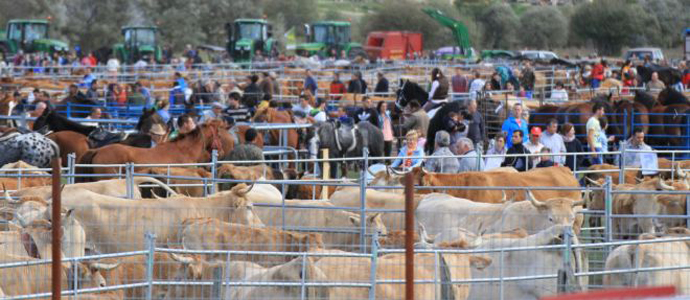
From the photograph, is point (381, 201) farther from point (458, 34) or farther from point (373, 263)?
point (458, 34)

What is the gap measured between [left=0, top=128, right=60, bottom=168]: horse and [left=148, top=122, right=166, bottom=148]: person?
5.27 feet

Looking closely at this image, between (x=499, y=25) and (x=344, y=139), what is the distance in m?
54.1

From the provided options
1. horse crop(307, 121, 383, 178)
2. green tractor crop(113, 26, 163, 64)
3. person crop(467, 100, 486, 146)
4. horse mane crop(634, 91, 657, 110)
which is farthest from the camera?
green tractor crop(113, 26, 163, 64)

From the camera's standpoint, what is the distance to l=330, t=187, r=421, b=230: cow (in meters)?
12.5

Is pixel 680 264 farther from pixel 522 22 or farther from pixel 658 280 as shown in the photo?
pixel 522 22

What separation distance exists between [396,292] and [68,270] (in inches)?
91.9

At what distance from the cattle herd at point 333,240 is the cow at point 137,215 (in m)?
0.01

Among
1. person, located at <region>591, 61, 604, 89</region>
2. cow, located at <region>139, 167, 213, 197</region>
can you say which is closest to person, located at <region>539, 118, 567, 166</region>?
cow, located at <region>139, 167, 213, 197</region>

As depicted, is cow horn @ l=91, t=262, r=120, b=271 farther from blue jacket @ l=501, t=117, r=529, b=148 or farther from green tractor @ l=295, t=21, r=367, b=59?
green tractor @ l=295, t=21, r=367, b=59

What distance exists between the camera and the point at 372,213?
38.8 ft

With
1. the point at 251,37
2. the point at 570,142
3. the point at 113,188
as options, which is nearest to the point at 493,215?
the point at 113,188

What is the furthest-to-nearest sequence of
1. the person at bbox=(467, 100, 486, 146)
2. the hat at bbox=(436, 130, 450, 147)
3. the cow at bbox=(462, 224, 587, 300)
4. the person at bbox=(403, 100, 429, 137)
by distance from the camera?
the person at bbox=(403, 100, 429, 137), the person at bbox=(467, 100, 486, 146), the hat at bbox=(436, 130, 450, 147), the cow at bbox=(462, 224, 587, 300)

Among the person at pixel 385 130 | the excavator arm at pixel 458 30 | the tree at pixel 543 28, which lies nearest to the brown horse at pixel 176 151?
the person at pixel 385 130

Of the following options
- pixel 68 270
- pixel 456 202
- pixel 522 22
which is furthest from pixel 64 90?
pixel 522 22
